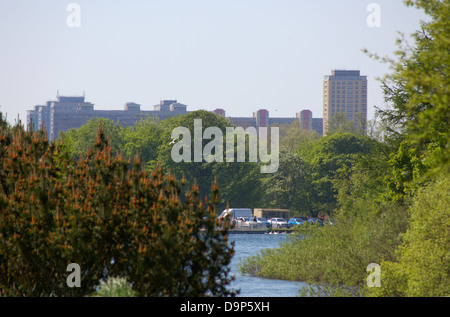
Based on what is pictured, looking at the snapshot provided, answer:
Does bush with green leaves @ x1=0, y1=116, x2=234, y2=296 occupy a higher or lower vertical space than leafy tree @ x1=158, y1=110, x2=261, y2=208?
lower

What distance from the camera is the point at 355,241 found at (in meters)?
32.2

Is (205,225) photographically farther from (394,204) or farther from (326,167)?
(326,167)

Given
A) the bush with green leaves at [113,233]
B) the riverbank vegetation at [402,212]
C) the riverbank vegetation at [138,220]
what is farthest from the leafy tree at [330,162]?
the bush with green leaves at [113,233]

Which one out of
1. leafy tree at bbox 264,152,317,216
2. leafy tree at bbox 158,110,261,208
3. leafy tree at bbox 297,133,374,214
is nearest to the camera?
leafy tree at bbox 158,110,261,208

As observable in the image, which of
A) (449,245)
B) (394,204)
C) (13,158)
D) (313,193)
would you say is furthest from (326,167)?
(13,158)

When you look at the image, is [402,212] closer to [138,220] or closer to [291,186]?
[138,220]

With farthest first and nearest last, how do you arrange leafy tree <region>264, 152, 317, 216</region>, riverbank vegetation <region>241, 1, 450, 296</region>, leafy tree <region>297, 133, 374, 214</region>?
leafy tree <region>264, 152, 317, 216</region>, leafy tree <region>297, 133, 374, 214</region>, riverbank vegetation <region>241, 1, 450, 296</region>

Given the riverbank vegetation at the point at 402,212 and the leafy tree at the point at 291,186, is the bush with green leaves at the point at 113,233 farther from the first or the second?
the leafy tree at the point at 291,186

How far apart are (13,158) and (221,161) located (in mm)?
71625

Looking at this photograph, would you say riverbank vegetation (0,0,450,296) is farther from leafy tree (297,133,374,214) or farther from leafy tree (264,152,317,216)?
leafy tree (264,152,317,216)

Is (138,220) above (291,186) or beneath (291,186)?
beneath

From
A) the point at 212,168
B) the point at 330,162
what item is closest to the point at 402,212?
the point at 212,168

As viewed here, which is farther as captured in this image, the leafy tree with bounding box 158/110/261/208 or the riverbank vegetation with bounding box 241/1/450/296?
the leafy tree with bounding box 158/110/261/208

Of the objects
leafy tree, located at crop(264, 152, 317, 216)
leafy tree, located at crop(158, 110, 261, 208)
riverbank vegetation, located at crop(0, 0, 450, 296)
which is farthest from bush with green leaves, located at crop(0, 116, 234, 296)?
leafy tree, located at crop(264, 152, 317, 216)
